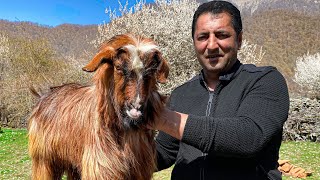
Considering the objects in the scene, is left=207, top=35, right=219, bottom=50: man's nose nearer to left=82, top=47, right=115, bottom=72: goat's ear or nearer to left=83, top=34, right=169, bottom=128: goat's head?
left=83, top=34, right=169, bottom=128: goat's head

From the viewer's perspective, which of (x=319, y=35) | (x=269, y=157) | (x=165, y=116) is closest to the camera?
(x=165, y=116)

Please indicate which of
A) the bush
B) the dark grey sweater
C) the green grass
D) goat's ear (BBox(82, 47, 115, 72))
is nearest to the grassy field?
the green grass

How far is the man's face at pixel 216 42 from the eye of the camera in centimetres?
309

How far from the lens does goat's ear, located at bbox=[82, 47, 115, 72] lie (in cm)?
265

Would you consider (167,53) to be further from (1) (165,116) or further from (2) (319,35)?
(2) (319,35)

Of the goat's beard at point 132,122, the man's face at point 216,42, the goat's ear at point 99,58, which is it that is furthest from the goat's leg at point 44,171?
the man's face at point 216,42

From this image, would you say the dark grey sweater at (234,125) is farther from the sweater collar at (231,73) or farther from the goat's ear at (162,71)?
the goat's ear at (162,71)

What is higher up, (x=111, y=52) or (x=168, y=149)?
(x=111, y=52)

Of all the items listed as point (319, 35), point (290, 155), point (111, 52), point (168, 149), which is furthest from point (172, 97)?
point (319, 35)

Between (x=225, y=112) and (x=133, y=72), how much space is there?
0.94 metres

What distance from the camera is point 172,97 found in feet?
12.2

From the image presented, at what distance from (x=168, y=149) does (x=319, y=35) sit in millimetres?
90333

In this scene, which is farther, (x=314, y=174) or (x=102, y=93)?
(x=314, y=174)

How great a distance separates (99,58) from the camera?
266 centimetres
